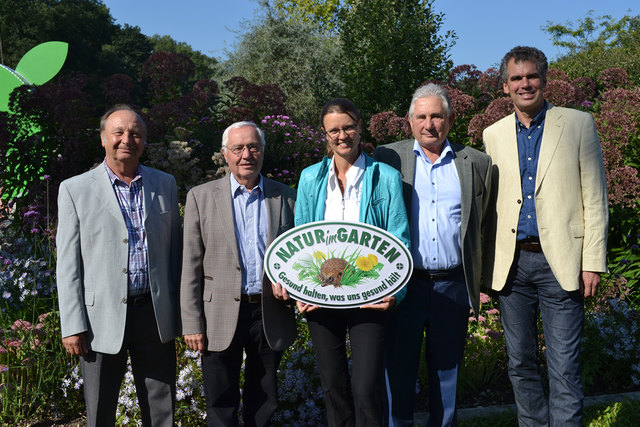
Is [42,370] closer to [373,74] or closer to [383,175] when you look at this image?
[383,175]

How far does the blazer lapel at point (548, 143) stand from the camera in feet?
9.65

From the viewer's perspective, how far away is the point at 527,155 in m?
3.02

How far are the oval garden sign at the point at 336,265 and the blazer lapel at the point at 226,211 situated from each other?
23 centimetres

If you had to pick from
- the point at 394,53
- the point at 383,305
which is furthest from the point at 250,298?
the point at 394,53

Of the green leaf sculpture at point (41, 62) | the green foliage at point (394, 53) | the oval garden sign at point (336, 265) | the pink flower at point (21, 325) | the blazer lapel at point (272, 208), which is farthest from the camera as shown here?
the green leaf sculpture at point (41, 62)

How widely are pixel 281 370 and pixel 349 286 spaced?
1.46m

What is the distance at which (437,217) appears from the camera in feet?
9.52

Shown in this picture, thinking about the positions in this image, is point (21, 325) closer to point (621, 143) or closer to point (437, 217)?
point (437, 217)

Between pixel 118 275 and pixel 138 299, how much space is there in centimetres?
16

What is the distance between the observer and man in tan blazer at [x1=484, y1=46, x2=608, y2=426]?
291 centimetres

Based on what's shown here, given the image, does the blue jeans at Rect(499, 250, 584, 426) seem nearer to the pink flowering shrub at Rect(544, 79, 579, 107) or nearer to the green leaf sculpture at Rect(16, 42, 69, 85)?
the pink flowering shrub at Rect(544, 79, 579, 107)

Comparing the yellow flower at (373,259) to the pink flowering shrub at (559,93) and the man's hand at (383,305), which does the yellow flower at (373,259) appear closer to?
the man's hand at (383,305)

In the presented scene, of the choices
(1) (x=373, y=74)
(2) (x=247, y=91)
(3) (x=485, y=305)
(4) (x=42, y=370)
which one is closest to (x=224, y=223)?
(4) (x=42, y=370)

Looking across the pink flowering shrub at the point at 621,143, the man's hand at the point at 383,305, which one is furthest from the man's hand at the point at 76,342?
the pink flowering shrub at the point at 621,143
